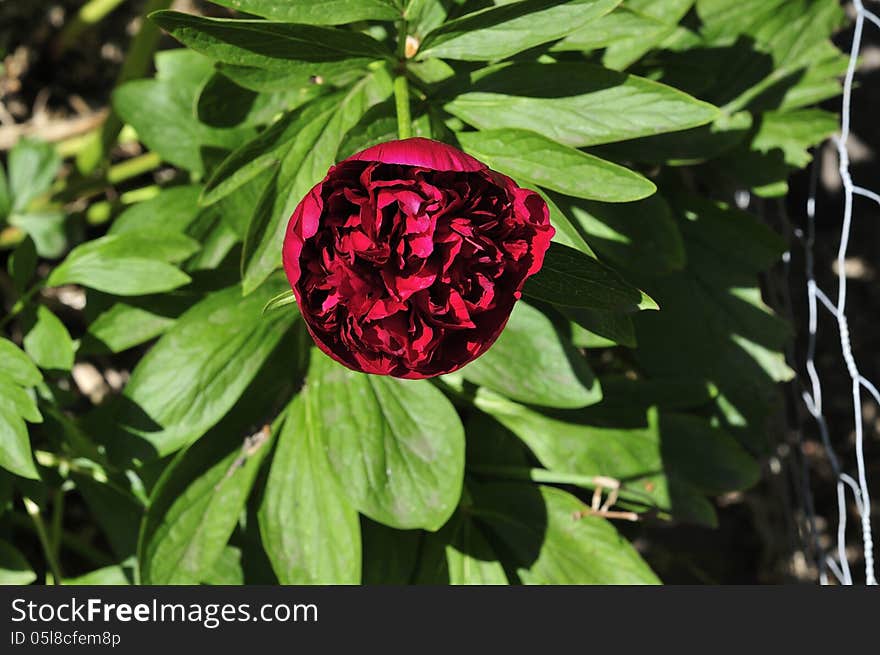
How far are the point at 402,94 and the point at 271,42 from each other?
0.14 m

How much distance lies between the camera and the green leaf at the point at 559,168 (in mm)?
857

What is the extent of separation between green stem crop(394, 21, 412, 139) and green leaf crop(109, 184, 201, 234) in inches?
16.8

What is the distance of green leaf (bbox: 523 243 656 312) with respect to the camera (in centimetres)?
83

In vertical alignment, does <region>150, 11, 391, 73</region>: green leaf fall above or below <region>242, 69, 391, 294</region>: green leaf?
above

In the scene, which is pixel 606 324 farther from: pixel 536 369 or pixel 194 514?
pixel 194 514

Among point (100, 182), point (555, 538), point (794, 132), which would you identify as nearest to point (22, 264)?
point (100, 182)

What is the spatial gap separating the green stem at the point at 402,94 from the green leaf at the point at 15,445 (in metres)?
0.53

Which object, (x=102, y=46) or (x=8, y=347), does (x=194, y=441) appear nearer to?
(x=8, y=347)

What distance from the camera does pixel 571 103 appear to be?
963 millimetres

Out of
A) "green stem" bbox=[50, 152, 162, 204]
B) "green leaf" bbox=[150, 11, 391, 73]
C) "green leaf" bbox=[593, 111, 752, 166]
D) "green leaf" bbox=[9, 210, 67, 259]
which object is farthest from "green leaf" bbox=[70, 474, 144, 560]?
"green leaf" bbox=[593, 111, 752, 166]

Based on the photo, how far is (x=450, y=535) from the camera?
1.29m

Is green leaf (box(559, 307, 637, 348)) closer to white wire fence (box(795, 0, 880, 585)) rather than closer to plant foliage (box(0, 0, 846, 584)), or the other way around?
plant foliage (box(0, 0, 846, 584))

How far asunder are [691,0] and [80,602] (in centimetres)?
116

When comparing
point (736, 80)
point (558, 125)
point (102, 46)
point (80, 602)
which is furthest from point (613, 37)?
point (102, 46)
